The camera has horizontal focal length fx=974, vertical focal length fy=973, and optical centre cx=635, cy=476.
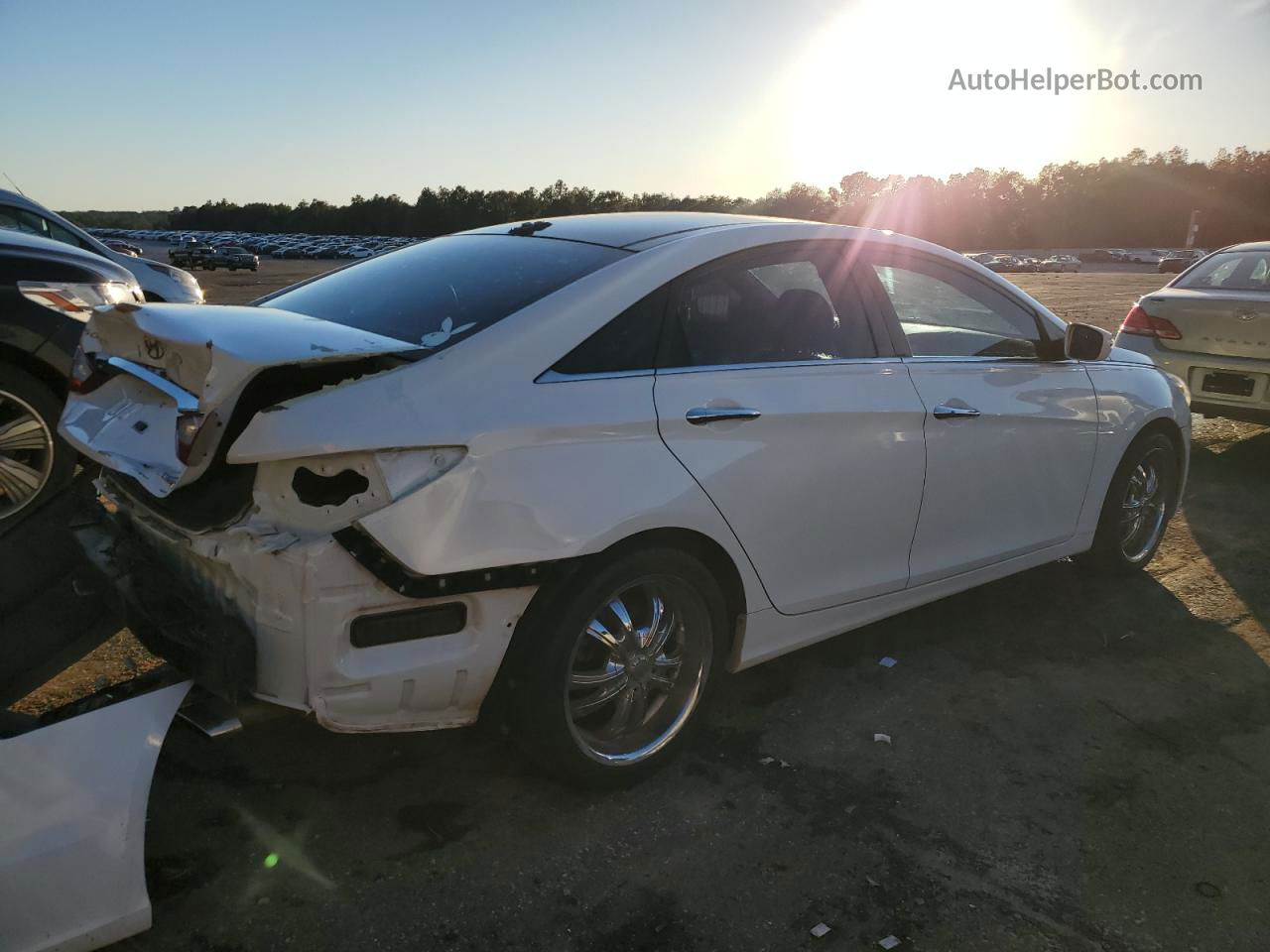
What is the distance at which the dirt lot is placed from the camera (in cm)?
235

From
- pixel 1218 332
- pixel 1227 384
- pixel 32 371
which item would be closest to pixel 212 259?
pixel 32 371

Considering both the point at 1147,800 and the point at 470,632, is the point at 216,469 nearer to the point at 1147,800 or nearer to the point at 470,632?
the point at 470,632

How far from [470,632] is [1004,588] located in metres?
3.17

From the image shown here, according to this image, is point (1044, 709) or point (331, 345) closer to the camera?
point (331, 345)

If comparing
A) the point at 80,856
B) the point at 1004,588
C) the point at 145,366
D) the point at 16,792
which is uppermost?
the point at 145,366

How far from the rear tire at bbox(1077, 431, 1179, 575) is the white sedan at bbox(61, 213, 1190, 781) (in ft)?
3.01

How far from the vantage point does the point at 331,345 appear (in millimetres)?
2416

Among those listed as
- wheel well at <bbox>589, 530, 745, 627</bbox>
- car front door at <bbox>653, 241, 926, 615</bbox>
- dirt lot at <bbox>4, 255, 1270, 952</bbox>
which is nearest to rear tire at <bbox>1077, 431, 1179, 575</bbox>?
dirt lot at <bbox>4, 255, 1270, 952</bbox>

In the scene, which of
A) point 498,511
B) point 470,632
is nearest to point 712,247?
point 498,511

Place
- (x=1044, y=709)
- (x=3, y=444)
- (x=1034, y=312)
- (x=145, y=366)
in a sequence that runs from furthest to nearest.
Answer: (x=3, y=444) < (x=1034, y=312) < (x=1044, y=709) < (x=145, y=366)

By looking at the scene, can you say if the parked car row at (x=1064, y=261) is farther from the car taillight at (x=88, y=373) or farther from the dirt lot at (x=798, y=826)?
the car taillight at (x=88, y=373)

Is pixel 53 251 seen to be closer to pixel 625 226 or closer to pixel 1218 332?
pixel 625 226

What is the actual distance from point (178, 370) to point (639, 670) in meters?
1.50

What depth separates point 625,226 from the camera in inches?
131
